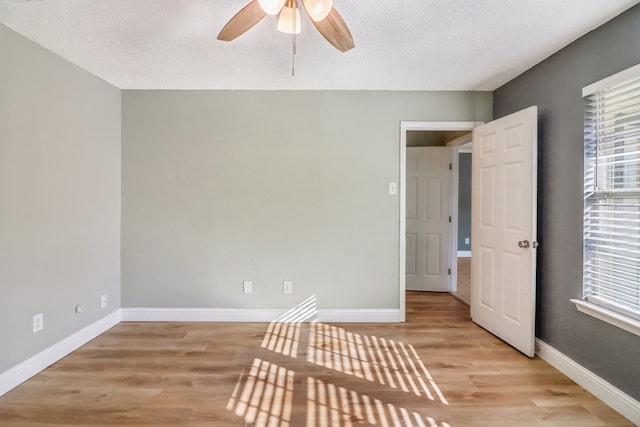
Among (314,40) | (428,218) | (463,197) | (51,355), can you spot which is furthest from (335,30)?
(463,197)

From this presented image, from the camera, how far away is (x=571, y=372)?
2.22m

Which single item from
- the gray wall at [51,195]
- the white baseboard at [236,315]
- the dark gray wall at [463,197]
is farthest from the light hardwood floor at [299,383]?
the dark gray wall at [463,197]

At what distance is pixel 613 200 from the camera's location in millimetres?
1988

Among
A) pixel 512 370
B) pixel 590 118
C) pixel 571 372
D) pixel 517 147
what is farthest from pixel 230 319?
pixel 590 118

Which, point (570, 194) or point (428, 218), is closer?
point (570, 194)

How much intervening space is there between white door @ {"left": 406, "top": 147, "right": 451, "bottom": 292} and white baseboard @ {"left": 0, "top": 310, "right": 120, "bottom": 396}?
361cm

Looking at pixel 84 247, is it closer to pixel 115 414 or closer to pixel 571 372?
pixel 115 414

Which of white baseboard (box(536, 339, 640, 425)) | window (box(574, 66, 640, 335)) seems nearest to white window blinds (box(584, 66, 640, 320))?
window (box(574, 66, 640, 335))

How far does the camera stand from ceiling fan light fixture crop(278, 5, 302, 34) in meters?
1.72

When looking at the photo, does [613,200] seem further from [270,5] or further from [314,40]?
[270,5]

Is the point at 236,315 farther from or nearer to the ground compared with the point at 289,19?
nearer to the ground

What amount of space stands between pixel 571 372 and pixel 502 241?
40.7 inches

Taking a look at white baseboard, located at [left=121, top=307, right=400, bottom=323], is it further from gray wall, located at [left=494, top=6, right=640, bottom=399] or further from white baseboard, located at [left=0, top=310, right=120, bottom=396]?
gray wall, located at [left=494, top=6, right=640, bottom=399]

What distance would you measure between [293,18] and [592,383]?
289 centimetres
